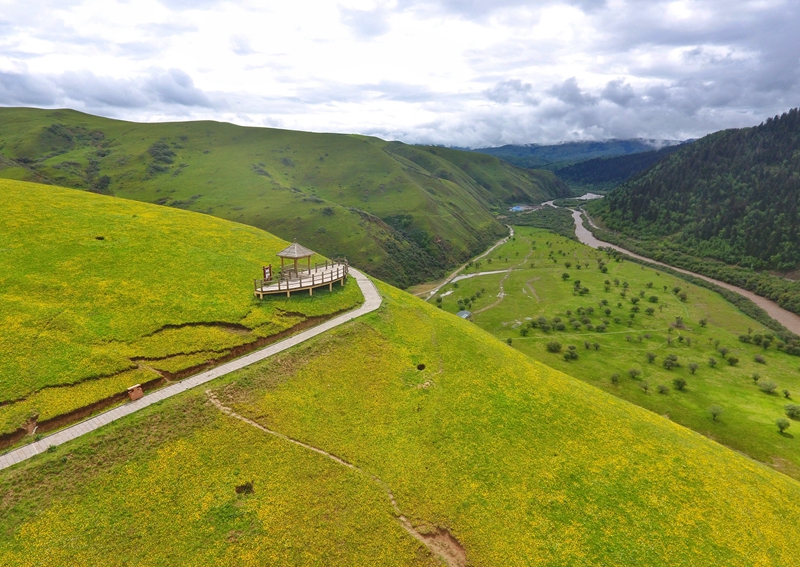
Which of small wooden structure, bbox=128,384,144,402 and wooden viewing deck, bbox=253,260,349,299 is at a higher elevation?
wooden viewing deck, bbox=253,260,349,299

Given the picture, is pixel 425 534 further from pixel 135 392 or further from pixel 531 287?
pixel 531 287

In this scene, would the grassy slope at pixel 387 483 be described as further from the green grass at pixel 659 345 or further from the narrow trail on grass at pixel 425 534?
the green grass at pixel 659 345

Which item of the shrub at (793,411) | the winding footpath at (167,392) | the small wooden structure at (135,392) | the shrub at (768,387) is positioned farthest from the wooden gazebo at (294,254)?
the shrub at (768,387)

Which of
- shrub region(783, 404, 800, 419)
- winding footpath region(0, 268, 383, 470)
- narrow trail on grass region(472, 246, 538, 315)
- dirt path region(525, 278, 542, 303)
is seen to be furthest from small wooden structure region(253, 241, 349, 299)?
dirt path region(525, 278, 542, 303)

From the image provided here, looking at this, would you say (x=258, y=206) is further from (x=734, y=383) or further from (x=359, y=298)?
(x=734, y=383)

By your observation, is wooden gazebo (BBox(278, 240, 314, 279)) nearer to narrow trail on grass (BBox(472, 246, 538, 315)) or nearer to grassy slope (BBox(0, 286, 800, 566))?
grassy slope (BBox(0, 286, 800, 566))

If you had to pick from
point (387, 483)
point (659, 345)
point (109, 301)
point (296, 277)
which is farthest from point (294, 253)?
point (659, 345)
